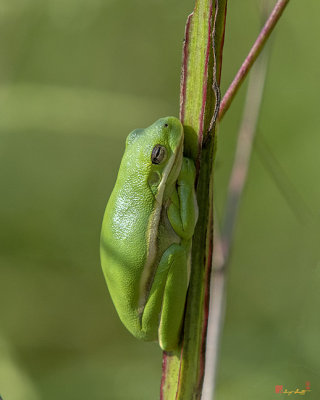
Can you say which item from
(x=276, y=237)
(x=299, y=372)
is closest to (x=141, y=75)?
(x=276, y=237)

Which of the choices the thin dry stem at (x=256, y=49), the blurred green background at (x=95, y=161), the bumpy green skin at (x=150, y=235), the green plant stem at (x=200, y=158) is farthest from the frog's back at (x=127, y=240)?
the blurred green background at (x=95, y=161)

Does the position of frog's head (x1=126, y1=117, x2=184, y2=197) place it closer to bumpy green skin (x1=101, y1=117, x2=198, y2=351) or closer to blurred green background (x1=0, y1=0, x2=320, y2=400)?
bumpy green skin (x1=101, y1=117, x2=198, y2=351)

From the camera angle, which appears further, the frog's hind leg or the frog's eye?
the frog's eye

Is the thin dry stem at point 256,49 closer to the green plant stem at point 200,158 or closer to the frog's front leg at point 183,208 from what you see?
the green plant stem at point 200,158

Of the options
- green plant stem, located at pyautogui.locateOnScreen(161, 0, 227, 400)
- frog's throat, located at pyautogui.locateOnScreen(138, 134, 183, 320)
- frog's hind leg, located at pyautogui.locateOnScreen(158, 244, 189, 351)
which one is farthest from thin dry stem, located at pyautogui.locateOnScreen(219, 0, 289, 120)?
frog's hind leg, located at pyautogui.locateOnScreen(158, 244, 189, 351)

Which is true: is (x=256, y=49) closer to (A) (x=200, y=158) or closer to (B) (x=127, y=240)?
(A) (x=200, y=158)

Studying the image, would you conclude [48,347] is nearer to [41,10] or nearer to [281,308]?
[281,308]

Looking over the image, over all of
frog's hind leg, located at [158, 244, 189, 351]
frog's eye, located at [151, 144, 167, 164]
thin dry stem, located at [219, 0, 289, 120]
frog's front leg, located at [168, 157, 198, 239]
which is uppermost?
frog's eye, located at [151, 144, 167, 164]
